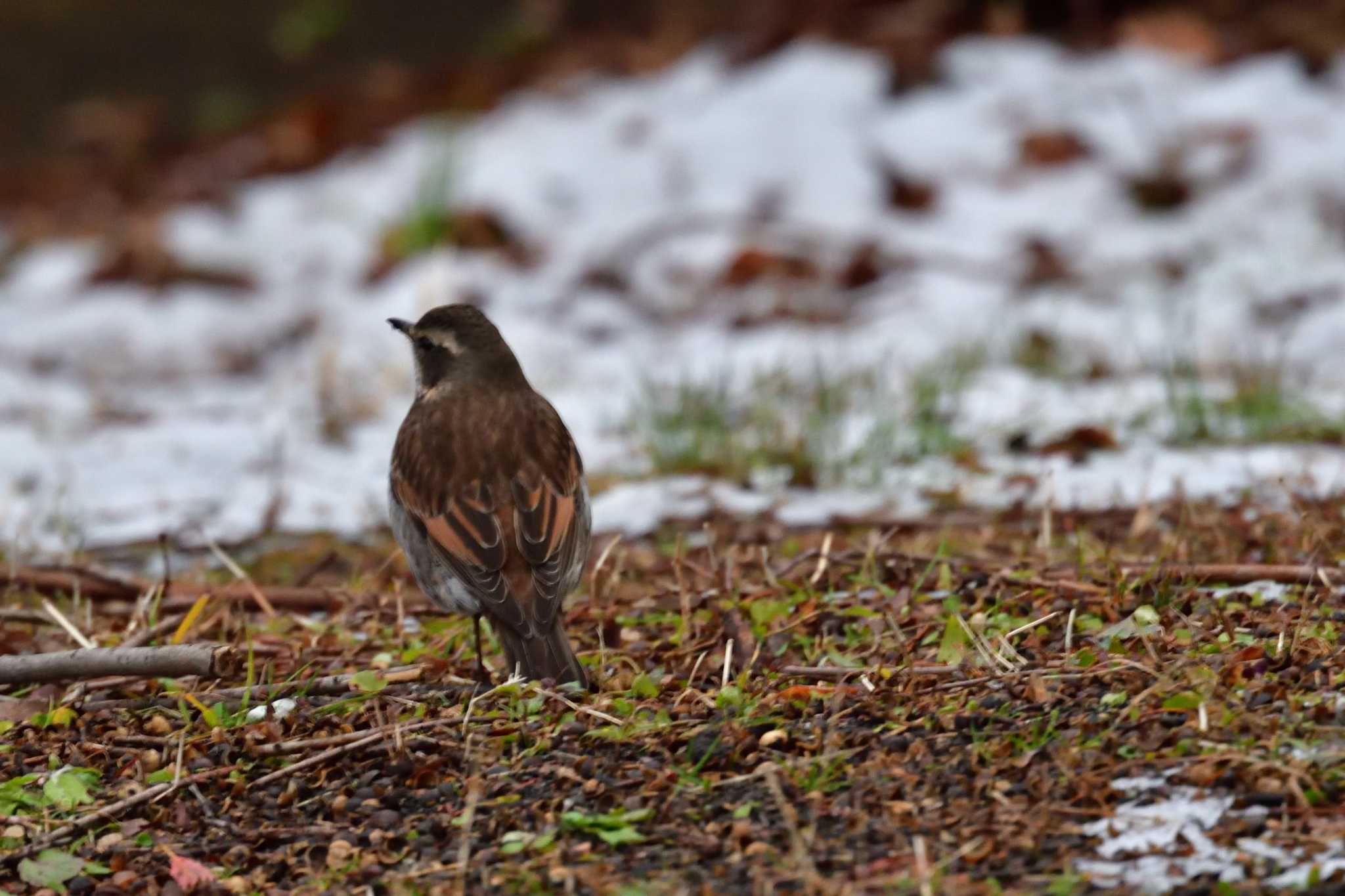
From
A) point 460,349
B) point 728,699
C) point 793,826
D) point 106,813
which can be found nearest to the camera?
point 793,826

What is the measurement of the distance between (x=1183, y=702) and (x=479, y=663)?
1704 mm

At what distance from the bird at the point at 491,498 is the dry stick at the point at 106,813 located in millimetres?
808

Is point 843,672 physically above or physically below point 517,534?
below

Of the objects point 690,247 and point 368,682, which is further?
point 690,247

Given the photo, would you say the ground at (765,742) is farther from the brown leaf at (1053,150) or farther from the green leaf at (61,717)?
the brown leaf at (1053,150)

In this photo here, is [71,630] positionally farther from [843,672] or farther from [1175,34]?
[1175,34]

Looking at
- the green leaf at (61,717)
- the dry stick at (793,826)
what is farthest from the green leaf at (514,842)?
the green leaf at (61,717)

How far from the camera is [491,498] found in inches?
190

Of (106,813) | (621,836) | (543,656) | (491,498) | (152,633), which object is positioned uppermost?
(491,498)

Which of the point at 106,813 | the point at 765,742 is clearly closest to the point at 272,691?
the point at 106,813

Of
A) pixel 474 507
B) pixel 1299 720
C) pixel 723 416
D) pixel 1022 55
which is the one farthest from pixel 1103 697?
pixel 1022 55

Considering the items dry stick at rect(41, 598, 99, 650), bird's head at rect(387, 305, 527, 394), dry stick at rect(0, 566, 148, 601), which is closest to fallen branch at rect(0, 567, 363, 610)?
dry stick at rect(0, 566, 148, 601)

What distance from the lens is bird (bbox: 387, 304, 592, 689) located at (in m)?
4.52

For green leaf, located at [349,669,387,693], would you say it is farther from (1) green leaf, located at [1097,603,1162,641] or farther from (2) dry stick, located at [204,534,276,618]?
(1) green leaf, located at [1097,603,1162,641]
